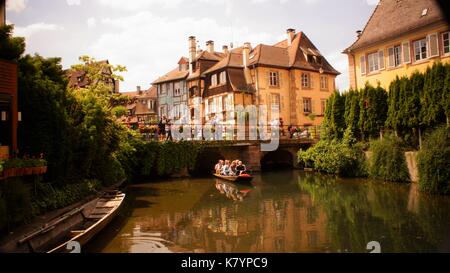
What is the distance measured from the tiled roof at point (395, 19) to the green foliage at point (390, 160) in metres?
7.88

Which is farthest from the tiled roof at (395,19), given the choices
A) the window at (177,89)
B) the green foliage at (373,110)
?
the window at (177,89)

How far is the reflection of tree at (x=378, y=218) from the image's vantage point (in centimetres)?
937

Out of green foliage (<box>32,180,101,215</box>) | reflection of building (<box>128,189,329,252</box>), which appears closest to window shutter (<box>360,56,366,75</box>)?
reflection of building (<box>128,189,329,252</box>)

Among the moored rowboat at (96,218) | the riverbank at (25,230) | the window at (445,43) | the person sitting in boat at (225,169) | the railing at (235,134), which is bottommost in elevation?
the moored rowboat at (96,218)

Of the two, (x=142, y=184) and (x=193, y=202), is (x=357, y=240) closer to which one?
(x=193, y=202)

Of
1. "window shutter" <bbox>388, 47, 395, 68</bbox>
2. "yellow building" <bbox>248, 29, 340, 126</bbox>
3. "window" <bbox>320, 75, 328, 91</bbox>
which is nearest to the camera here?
"window shutter" <bbox>388, 47, 395, 68</bbox>

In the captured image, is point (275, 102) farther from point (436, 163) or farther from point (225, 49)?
point (436, 163)

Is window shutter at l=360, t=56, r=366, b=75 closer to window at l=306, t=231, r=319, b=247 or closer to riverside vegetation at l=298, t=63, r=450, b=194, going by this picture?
riverside vegetation at l=298, t=63, r=450, b=194

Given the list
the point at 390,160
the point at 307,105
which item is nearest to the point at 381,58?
the point at 390,160

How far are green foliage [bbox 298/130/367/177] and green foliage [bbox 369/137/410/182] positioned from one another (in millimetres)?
1900

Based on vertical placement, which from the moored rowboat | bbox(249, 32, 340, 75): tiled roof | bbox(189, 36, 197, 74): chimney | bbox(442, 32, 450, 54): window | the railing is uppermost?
bbox(189, 36, 197, 74): chimney

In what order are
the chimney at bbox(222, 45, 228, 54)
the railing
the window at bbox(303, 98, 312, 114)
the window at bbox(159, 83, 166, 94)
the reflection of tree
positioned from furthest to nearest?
the window at bbox(159, 83, 166, 94) → the chimney at bbox(222, 45, 228, 54) → the window at bbox(303, 98, 312, 114) → the railing → the reflection of tree

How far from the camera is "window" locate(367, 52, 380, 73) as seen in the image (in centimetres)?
2538

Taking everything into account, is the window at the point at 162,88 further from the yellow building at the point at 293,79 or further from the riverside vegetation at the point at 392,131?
the riverside vegetation at the point at 392,131
